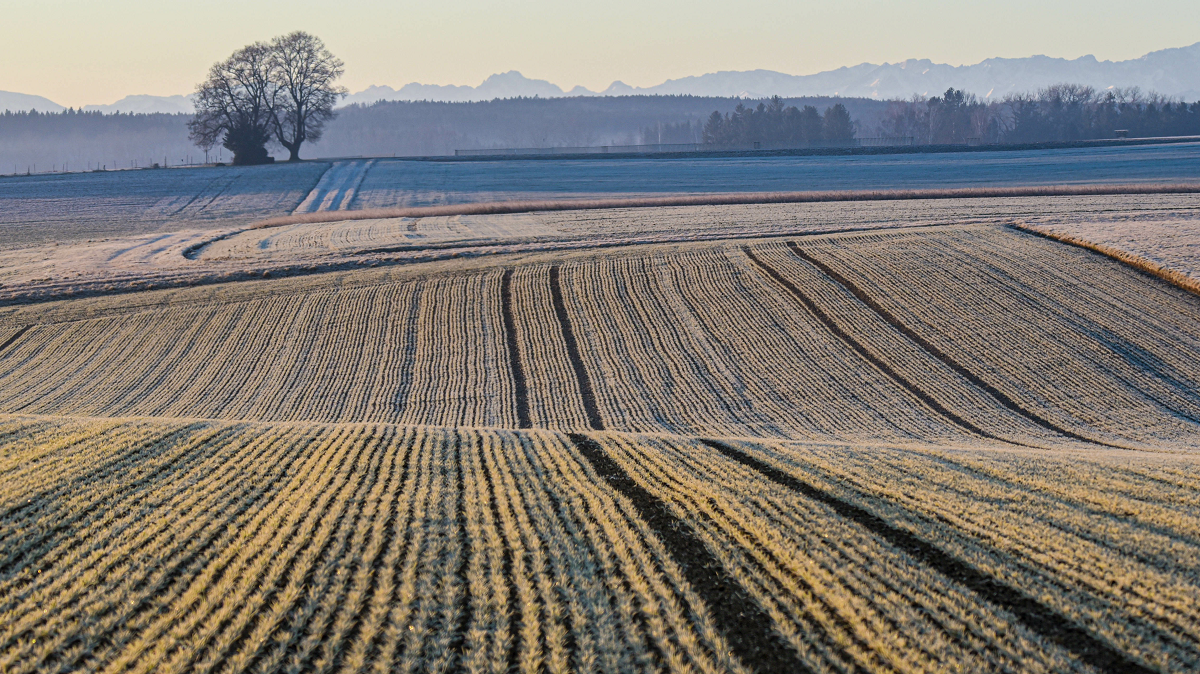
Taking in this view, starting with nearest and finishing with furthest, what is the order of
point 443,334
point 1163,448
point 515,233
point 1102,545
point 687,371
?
point 1102,545 < point 1163,448 < point 687,371 < point 443,334 < point 515,233

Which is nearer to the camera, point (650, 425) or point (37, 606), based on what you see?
point (37, 606)

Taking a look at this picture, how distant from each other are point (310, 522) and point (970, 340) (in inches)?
894

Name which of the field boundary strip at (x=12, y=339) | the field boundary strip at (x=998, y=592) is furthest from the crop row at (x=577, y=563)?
the field boundary strip at (x=12, y=339)

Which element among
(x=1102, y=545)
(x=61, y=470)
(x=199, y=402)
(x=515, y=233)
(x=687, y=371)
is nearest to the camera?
(x=1102, y=545)

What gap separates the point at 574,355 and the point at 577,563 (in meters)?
17.8

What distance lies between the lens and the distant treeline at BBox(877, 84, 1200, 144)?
14688cm

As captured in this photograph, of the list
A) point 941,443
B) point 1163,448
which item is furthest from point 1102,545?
point 1163,448

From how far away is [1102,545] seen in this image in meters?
9.96

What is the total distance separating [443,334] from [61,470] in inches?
693

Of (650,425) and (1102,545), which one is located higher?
(1102,545)

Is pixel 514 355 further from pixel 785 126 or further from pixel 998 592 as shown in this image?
pixel 785 126

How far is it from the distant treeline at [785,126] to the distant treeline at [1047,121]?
21.7 m

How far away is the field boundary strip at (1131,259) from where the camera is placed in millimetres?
31062

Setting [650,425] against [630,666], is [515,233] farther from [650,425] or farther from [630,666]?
[630,666]
